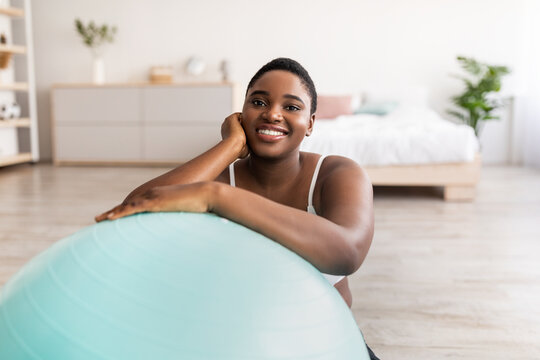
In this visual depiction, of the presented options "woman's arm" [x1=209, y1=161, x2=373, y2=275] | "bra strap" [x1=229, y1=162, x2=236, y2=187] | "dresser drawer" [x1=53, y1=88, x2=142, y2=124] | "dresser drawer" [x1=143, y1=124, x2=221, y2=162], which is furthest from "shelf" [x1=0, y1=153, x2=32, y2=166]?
"woman's arm" [x1=209, y1=161, x2=373, y2=275]

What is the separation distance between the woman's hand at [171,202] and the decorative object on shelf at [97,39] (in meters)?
5.44

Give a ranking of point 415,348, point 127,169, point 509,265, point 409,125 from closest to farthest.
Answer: point 415,348 < point 509,265 < point 409,125 < point 127,169

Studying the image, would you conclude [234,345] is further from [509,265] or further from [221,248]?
[509,265]

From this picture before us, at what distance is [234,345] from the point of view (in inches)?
24.1

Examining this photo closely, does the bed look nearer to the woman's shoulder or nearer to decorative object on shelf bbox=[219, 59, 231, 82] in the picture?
decorative object on shelf bbox=[219, 59, 231, 82]

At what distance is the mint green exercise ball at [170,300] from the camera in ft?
1.97

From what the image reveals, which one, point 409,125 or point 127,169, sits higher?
point 409,125

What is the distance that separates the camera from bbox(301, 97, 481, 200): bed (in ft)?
11.9

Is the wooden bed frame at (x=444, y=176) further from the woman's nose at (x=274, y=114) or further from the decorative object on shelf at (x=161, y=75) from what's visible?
the decorative object on shelf at (x=161, y=75)

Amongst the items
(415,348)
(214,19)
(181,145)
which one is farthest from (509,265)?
(214,19)

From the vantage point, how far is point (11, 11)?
5273 mm

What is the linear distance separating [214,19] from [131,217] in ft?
18.2

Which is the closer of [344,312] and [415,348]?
[344,312]

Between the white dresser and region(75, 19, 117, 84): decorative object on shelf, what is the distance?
272 millimetres
